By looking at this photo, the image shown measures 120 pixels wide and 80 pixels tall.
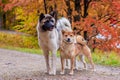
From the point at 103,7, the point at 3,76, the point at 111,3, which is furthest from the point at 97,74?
the point at 103,7

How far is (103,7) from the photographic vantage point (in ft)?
50.0

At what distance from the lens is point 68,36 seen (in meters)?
7.35

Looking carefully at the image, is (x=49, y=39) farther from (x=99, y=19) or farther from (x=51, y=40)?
(x=99, y=19)

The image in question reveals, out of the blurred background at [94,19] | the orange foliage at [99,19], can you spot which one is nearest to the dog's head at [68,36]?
the blurred background at [94,19]

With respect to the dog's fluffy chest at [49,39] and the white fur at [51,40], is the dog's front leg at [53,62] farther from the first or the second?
the dog's fluffy chest at [49,39]

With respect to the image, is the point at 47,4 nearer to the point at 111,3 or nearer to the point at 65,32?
the point at 111,3

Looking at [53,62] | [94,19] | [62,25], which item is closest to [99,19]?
[94,19]

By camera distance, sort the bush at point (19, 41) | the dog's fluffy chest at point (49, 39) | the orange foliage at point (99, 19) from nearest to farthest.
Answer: the dog's fluffy chest at point (49, 39) → the orange foliage at point (99, 19) → the bush at point (19, 41)

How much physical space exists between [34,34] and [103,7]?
32.3 feet

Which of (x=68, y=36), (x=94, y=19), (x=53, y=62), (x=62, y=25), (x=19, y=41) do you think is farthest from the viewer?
(x=19, y=41)

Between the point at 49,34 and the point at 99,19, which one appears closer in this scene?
the point at 49,34

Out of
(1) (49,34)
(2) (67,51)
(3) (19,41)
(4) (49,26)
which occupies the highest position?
(4) (49,26)

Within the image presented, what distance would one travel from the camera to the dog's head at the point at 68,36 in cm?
733

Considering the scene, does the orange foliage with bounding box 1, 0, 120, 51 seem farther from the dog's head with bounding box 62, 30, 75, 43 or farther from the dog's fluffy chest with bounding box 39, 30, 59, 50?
the dog's fluffy chest with bounding box 39, 30, 59, 50
